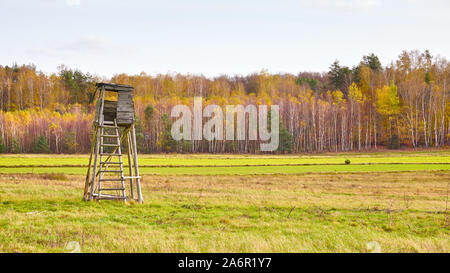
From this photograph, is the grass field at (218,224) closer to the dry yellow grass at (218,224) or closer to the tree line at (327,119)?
the dry yellow grass at (218,224)

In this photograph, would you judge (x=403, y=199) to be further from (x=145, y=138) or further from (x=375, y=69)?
(x=375, y=69)

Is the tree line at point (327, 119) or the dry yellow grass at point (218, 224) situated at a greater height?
the tree line at point (327, 119)

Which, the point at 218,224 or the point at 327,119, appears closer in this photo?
the point at 218,224

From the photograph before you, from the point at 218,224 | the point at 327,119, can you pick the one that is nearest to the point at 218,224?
the point at 218,224

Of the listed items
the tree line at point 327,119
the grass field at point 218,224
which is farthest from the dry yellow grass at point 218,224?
the tree line at point 327,119

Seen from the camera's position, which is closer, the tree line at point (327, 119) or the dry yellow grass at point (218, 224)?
the dry yellow grass at point (218, 224)

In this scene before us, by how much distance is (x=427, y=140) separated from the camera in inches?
4016

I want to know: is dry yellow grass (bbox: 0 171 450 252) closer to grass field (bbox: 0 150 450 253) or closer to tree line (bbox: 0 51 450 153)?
grass field (bbox: 0 150 450 253)

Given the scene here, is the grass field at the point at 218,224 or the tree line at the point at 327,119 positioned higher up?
the tree line at the point at 327,119

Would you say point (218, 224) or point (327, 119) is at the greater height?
point (327, 119)

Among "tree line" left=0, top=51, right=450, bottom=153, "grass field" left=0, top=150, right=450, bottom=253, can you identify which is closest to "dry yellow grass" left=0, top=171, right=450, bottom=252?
"grass field" left=0, top=150, right=450, bottom=253

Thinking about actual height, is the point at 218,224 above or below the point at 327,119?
below

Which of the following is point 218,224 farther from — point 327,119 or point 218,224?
point 327,119
